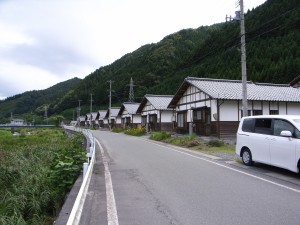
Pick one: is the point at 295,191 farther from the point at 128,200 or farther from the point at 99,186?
the point at 99,186

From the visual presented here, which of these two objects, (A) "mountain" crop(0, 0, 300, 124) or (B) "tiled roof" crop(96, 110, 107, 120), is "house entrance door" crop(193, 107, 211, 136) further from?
(B) "tiled roof" crop(96, 110, 107, 120)

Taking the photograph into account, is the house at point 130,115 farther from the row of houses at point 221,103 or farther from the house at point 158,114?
the row of houses at point 221,103

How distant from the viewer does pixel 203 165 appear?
39.1 ft

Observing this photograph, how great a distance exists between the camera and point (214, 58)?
7394 centimetres

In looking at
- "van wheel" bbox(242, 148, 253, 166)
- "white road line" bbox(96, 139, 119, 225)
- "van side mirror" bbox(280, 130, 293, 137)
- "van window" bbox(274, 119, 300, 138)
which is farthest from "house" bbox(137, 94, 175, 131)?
"white road line" bbox(96, 139, 119, 225)

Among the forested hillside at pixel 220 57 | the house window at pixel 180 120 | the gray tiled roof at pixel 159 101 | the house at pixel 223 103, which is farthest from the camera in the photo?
the forested hillside at pixel 220 57

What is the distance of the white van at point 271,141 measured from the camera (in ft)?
30.5

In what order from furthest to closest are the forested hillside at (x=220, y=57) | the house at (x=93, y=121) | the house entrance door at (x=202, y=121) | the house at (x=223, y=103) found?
the house at (x=93, y=121)
the forested hillside at (x=220, y=57)
the house entrance door at (x=202, y=121)
the house at (x=223, y=103)

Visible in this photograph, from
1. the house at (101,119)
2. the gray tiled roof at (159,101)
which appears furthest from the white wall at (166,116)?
the house at (101,119)

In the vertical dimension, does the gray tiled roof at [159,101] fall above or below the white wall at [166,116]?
above

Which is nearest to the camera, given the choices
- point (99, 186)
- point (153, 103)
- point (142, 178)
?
point (99, 186)

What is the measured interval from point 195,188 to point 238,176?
2250mm

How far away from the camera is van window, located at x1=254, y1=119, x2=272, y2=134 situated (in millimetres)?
10602

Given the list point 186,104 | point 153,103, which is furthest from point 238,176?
Answer: point 153,103
